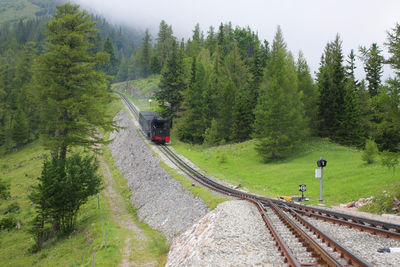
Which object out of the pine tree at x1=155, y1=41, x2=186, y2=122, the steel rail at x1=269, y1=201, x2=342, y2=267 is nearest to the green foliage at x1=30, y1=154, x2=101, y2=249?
the steel rail at x1=269, y1=201, x2=342, y2=267

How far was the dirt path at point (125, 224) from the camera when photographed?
1554 cm

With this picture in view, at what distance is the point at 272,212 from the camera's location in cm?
1494

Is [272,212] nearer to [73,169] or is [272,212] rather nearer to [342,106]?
[73,169]

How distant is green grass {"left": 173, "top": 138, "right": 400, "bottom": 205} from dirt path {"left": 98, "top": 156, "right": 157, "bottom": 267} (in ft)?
31.1

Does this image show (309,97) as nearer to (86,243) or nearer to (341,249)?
(86,243)

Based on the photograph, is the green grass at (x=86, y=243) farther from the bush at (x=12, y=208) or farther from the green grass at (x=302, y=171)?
the green grass at (x=302, y=171)

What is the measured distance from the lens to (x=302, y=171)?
29.6 meters

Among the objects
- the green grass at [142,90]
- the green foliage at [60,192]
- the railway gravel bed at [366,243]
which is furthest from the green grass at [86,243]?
the green grass at [142,90]

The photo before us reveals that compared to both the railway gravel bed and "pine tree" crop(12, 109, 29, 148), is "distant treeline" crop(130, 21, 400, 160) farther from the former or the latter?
"pine tree" crop(12, 109, 29, 148)

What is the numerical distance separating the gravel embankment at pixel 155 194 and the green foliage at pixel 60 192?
15.8ft

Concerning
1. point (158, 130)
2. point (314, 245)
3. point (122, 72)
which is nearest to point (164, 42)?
point (122, 72)

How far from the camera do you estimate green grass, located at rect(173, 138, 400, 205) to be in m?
21.9

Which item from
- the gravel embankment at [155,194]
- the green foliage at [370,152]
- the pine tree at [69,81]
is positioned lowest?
the gravel embankment at [155,194]

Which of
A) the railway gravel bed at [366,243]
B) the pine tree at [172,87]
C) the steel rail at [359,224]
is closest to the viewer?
the railway gravel bed at [366,243]
